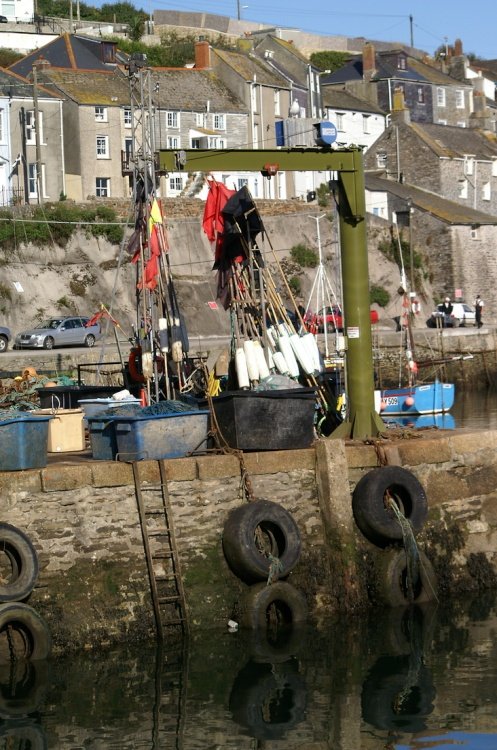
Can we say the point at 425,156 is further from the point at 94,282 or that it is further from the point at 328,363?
the point at 328,363

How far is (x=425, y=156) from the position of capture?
69.4m

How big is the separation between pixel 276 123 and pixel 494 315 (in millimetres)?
14792

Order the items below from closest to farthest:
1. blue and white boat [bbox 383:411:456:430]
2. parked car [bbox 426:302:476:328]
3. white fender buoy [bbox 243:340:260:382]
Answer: white fender buoy [bbox 243:340:260:382]
blue and white boat [bbox 383:411:456:430]
parked car [bbox 426:302:476:328]

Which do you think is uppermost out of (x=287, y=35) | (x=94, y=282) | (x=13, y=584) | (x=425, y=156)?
(x=287, y=35)

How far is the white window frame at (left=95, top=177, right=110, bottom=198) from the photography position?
60.4 metres

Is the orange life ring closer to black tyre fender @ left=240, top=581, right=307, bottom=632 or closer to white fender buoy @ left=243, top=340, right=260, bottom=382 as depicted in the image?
white fender buoy @ left=243, top=340, right=260, bottom=382

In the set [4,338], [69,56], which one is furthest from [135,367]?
[69,56]

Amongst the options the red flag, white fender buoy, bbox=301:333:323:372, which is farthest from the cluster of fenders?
the red flag

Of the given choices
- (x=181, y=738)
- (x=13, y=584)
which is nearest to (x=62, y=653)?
(x=13, y=584)

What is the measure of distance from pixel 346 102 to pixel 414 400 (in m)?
42.7

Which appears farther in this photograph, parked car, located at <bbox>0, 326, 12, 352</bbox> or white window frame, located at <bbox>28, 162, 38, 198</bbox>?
white window frame, located at <bbox>28, 162, 38, 198</bbox>

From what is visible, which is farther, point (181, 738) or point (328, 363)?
point (328, 363)

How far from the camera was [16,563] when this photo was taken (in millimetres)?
13789

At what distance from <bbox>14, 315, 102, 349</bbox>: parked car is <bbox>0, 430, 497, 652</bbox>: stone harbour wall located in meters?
27.6
